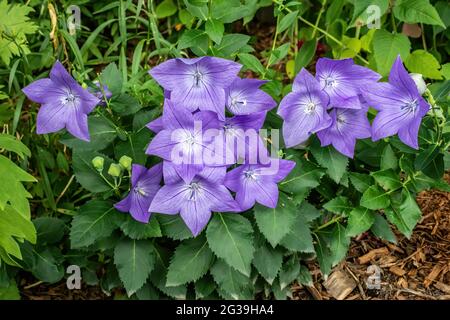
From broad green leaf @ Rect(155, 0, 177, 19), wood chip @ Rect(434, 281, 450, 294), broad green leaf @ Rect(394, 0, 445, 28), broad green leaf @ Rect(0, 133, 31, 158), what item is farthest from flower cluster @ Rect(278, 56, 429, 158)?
broad green leaf @ Rect(155, 0, 177, 19)

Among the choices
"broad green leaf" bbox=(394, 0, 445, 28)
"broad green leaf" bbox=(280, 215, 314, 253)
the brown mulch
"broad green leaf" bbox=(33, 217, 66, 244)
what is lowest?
the brown mulch

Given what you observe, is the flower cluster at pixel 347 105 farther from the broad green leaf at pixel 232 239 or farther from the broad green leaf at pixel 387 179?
the broad green leaf at pixel 232 239

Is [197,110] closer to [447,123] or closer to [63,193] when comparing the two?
[447,123]

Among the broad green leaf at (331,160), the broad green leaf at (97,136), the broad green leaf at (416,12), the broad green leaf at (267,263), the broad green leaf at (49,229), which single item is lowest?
the broad green leaf at (49,229)

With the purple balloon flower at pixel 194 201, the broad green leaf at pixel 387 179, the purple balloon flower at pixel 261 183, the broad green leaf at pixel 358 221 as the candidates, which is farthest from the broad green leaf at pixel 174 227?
the broad green leaf at pixel 387 179

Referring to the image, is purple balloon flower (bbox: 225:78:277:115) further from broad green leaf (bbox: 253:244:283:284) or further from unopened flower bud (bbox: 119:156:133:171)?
broad green leaf (bbox: 253:244:283:284)
